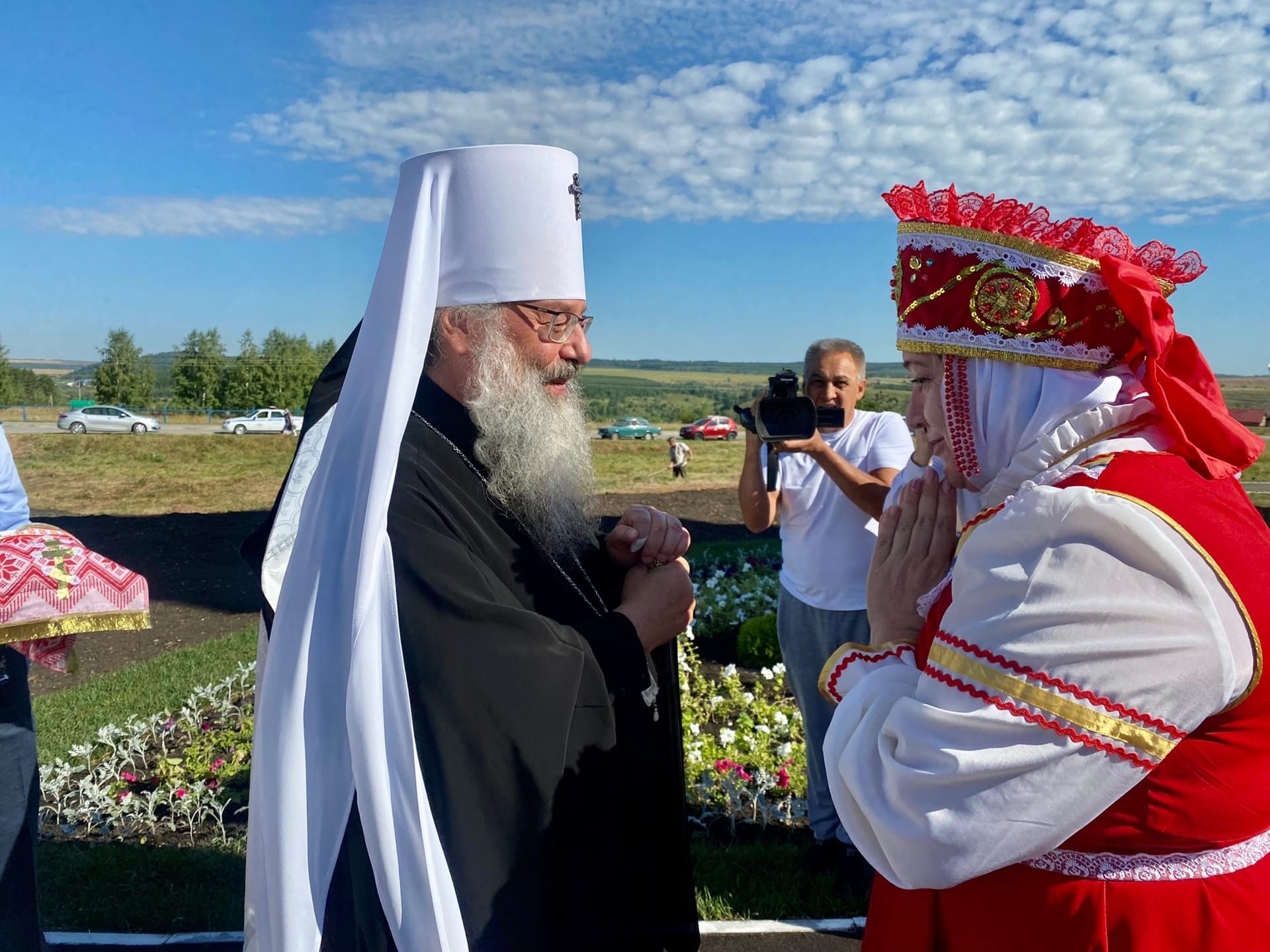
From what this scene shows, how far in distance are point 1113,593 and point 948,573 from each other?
0.45m

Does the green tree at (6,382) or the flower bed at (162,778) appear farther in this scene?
the green tree at (6,382)

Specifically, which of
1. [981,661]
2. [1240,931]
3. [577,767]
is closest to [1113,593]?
[981,661]

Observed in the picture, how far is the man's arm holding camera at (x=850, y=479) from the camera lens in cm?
391

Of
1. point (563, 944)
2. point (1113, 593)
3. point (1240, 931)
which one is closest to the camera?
point (1113, 593)

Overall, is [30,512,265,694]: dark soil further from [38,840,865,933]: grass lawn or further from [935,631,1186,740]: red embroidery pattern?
[935,631,1186,740]: red embroidery pattern

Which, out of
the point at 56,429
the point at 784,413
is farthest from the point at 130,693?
the point at 56,429

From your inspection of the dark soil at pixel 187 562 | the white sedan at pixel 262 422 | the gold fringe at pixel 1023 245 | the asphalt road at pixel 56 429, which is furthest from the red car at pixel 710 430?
the gold fringe at pixel 1023 245

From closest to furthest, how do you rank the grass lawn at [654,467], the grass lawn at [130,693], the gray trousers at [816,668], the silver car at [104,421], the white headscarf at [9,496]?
the white headscarf at [9,496] → the gray trousers at [816,668] → the grass lawn at [130,693] → the grass lawn at [654,467] → the silver car at [104,421]

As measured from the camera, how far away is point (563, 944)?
195 centimetres

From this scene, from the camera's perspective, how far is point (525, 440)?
2.36 meters

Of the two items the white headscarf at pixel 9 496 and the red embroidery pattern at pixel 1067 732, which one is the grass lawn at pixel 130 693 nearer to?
the white headscarf at pixel 9 496

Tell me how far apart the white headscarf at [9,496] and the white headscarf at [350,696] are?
1767mm

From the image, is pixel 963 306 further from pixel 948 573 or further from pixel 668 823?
pixel 668 823

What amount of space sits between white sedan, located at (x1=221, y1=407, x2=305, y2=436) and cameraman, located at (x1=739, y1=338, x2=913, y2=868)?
22606 millimetres
